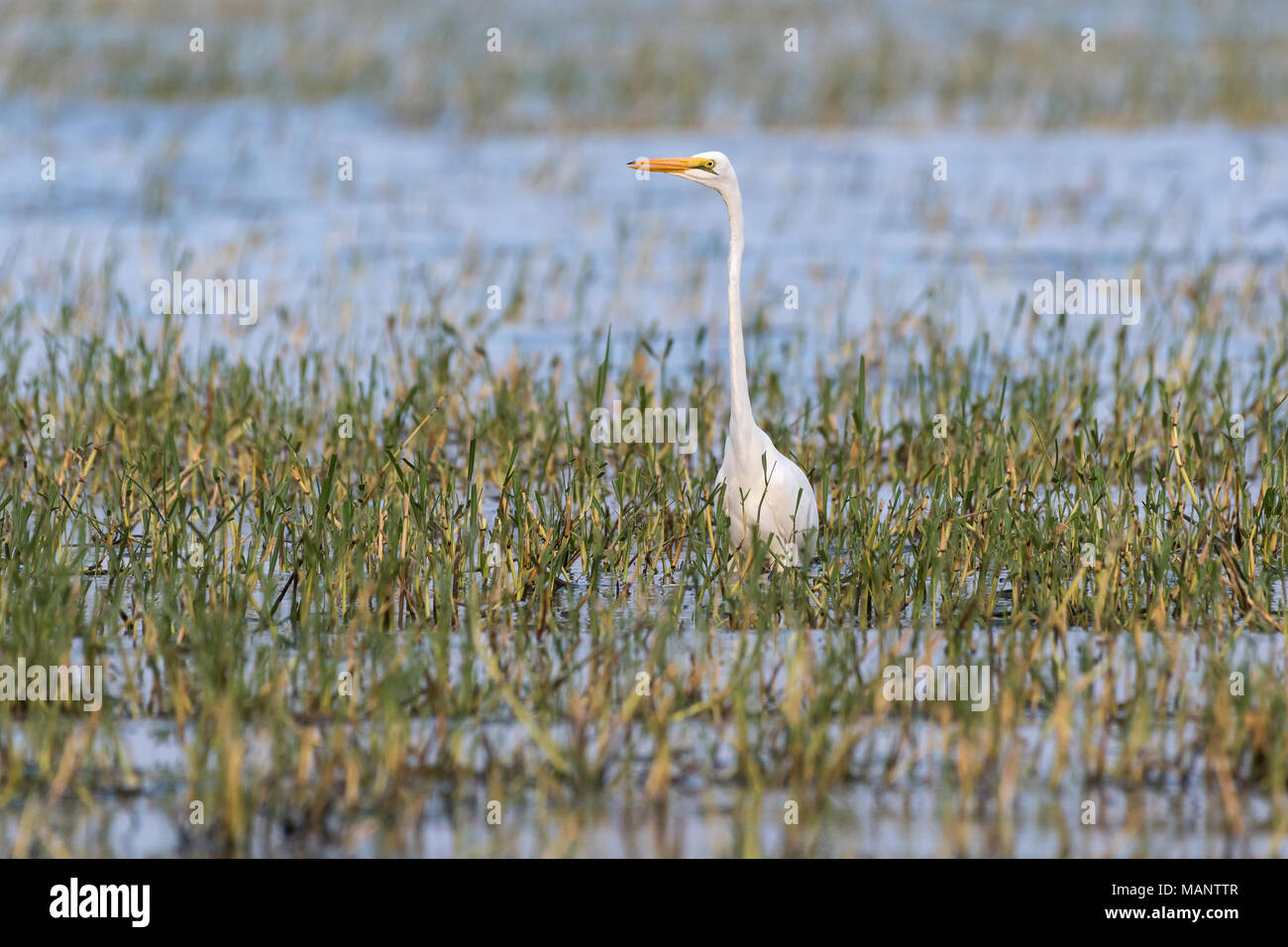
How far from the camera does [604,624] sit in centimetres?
650

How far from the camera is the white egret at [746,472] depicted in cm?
783

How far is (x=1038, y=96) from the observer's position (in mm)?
28281

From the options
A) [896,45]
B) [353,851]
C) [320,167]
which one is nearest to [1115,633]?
[353,851]

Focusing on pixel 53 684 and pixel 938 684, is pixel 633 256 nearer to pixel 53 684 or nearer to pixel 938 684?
pixel 938 684

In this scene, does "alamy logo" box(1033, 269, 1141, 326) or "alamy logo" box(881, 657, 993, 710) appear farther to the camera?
"alamy logo" box(1033, 269, 1141, 326)

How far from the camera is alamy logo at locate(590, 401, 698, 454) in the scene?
9344mm

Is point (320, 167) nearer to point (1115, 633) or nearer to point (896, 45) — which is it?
point (896, 45)
